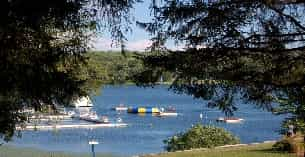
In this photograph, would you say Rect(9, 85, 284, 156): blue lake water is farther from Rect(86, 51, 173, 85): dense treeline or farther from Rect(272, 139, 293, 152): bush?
Rect(86, 51, 173, 85): dense treeline

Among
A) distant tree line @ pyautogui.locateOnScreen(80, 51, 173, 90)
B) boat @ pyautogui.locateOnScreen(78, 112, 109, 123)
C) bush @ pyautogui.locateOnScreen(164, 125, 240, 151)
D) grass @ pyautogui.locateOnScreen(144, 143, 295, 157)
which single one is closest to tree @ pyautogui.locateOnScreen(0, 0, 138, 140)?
distant tree line @ pyautogui.locateOnScreen(80, 51, 173, 90)

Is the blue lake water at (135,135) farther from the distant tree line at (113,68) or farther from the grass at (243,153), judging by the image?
the distant tree line at (113,68)

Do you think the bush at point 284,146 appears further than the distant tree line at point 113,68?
Yes

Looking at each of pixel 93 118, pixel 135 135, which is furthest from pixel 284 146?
pixel 93 118

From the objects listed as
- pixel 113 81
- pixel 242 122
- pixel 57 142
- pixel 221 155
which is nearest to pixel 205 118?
pixel 242 122

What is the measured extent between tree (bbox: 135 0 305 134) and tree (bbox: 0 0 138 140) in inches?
25.7

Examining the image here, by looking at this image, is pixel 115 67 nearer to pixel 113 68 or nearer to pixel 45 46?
pixel 113 68

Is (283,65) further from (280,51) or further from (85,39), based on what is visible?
(85,39)

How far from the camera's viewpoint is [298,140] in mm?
17547

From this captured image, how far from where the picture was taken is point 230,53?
727 cm

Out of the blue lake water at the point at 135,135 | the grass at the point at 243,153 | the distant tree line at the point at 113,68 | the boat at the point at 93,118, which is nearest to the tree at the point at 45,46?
the distant tree line at the point at 113,68

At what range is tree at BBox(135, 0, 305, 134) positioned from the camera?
7.09 meters

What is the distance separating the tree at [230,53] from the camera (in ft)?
23.3

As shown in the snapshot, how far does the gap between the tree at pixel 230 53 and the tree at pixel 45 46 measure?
0.65 m
